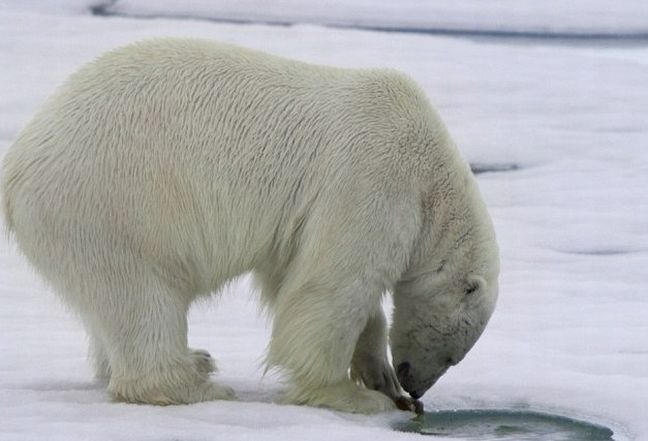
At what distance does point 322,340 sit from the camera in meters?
4.80

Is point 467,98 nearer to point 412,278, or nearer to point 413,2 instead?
point 413,2

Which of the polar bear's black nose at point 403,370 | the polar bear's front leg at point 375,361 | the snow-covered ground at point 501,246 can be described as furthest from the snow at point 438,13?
the polar bear's black nose at point 403,370

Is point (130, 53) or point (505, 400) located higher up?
point (130, 53)

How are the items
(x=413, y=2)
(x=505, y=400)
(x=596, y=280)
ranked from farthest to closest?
(x=413, y=2) → (x=596, y=280) → (x=505, y=400)

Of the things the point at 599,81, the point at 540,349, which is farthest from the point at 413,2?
the point at 540,349

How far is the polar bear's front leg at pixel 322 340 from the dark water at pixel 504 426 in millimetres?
230

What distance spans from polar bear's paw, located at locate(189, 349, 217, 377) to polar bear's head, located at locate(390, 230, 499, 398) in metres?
0.70

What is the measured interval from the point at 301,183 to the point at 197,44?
2.15 ft

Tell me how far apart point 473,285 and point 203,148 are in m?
1.09

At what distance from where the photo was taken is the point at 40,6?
1270 cm

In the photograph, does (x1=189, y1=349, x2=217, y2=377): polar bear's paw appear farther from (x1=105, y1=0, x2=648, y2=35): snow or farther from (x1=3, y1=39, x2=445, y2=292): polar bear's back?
(x1=105, y1=0, x2=648, y2=35): snow

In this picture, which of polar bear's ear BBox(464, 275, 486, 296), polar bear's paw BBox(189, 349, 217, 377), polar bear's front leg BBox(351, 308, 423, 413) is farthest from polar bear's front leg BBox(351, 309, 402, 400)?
polar bear's paw BBox(189, 349, 217, 377)

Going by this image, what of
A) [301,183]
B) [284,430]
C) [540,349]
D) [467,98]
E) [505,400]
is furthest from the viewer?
[467,98]

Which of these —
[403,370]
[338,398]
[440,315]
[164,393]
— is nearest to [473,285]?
[440,315]
